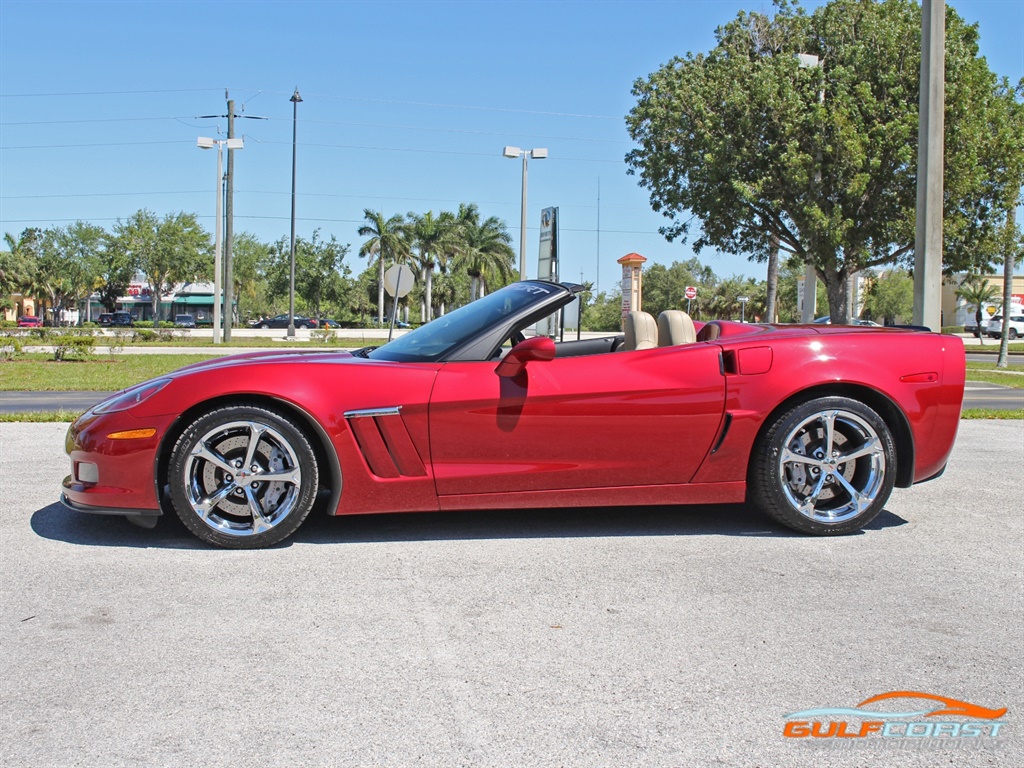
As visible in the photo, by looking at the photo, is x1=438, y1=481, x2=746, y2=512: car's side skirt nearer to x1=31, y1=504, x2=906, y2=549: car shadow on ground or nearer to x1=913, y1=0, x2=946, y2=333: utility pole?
x1=31, y1=504, x2=906, y2=549: car shadow on ground

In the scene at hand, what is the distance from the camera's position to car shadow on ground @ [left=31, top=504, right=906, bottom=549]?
429cm

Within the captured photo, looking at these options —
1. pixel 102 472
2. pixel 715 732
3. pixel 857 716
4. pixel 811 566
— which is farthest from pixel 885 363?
pixel 102 472

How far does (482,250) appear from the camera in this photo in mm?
66688

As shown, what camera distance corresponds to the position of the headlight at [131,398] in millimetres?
4055

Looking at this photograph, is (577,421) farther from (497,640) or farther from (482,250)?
(482,250)

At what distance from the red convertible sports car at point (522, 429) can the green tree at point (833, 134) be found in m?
20.9

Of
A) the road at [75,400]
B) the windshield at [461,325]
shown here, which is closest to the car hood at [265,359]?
the windshield at [461,325]

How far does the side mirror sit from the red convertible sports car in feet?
0.04

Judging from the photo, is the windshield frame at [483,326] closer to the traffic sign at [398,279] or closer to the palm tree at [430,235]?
the traffic sign at [398,279]

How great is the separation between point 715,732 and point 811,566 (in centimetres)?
174

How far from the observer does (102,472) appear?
399cm

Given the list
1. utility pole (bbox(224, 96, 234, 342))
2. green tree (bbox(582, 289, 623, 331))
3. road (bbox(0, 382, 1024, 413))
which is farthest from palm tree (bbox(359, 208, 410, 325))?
road (bbox(0, 382, 1024, 413))

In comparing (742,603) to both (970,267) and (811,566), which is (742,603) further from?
(970,267)

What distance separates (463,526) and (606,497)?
0.77 m
